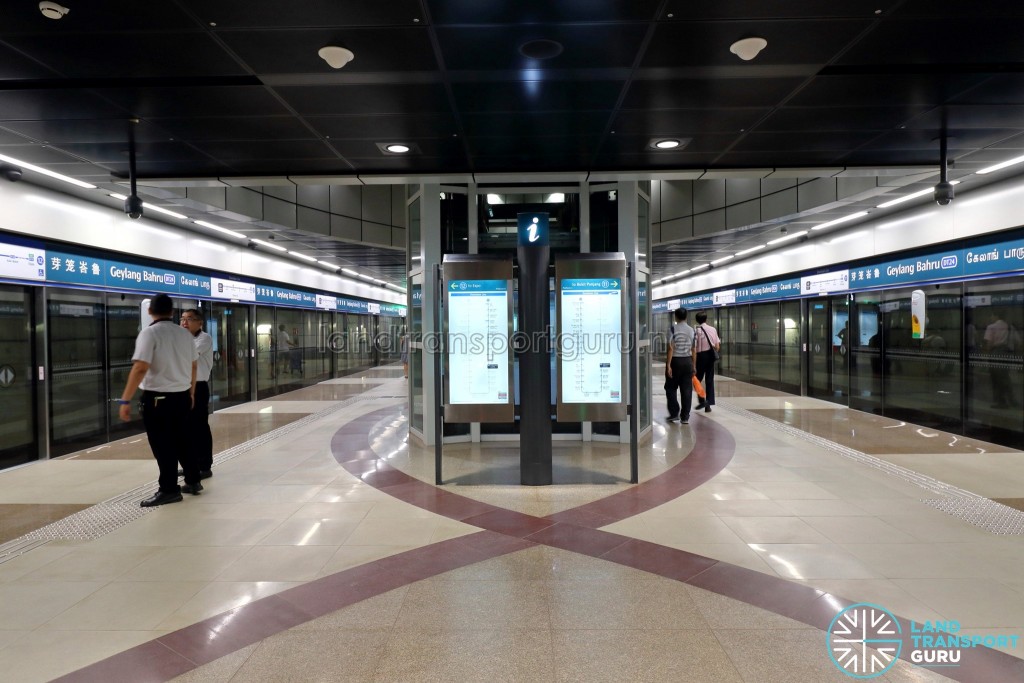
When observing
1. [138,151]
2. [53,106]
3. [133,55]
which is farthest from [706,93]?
[138,151]

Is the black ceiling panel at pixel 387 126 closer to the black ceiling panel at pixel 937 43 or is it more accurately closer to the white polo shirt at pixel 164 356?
the white polo shirt at pixel 164 356

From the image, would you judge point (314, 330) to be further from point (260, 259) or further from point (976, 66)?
point (976, 66)

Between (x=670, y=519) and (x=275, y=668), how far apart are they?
311cm

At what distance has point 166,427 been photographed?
5156 millimetres

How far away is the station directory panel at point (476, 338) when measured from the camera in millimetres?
5695

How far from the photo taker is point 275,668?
8.52 feet

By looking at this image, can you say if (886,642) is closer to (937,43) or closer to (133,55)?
(937,43)

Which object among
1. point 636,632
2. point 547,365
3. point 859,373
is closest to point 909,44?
point 547,365

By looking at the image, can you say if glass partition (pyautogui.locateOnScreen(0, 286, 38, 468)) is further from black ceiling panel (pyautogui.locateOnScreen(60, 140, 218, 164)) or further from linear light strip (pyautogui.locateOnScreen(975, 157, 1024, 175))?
linear light strip (pyautogui.locateOnScreen(975, 157, 1024, 175))

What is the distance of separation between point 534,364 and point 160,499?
145 inches

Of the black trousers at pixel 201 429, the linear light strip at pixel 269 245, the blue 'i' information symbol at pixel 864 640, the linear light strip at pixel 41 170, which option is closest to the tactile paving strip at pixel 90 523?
the black trousers at pixel 201 429

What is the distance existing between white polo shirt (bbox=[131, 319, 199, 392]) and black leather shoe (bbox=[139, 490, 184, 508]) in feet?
3.16

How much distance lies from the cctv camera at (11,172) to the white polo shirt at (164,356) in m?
3.04

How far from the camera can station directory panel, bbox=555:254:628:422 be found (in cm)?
567
